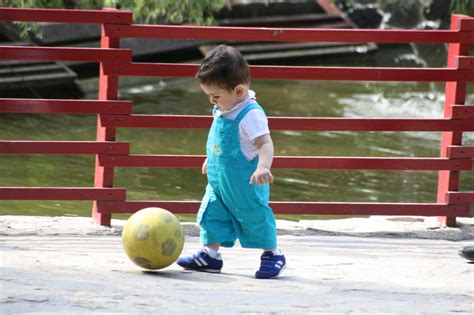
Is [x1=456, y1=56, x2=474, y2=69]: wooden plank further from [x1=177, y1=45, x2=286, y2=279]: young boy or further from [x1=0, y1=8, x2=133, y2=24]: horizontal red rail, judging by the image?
[x1=0, y1=8, x2=133, y2=24]: horizontal red rail

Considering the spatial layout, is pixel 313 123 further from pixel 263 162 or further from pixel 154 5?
pixel 154 5

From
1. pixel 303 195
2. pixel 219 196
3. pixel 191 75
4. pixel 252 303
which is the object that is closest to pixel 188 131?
pixel 303 195

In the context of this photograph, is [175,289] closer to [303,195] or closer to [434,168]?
[434,168]

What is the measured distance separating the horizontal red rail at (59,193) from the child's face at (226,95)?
59.5 inches

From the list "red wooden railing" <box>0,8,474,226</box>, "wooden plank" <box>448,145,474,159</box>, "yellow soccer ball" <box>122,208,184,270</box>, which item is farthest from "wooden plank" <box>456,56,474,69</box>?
"yellow soccer ball" <box>122,208,184,270</box>

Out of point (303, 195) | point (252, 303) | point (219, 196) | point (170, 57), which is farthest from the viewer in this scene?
point (170, 57)

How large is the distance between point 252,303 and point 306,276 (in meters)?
0.90

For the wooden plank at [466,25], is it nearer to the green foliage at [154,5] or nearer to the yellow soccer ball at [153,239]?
the yellow soccer ball at [153,239]

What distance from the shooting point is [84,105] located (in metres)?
6.86

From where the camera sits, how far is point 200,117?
6.90 meters

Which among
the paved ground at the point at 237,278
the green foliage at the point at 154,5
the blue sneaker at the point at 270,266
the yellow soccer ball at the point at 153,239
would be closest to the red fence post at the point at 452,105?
the paved ground at the point at 237,278

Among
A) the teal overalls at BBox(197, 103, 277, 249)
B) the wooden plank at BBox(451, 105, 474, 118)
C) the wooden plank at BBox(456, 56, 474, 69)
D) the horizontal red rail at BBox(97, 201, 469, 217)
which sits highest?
the wooden plank at BBox(456, 56, 474, 69)

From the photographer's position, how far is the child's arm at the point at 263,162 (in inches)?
214

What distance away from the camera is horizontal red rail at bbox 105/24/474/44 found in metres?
6.86
